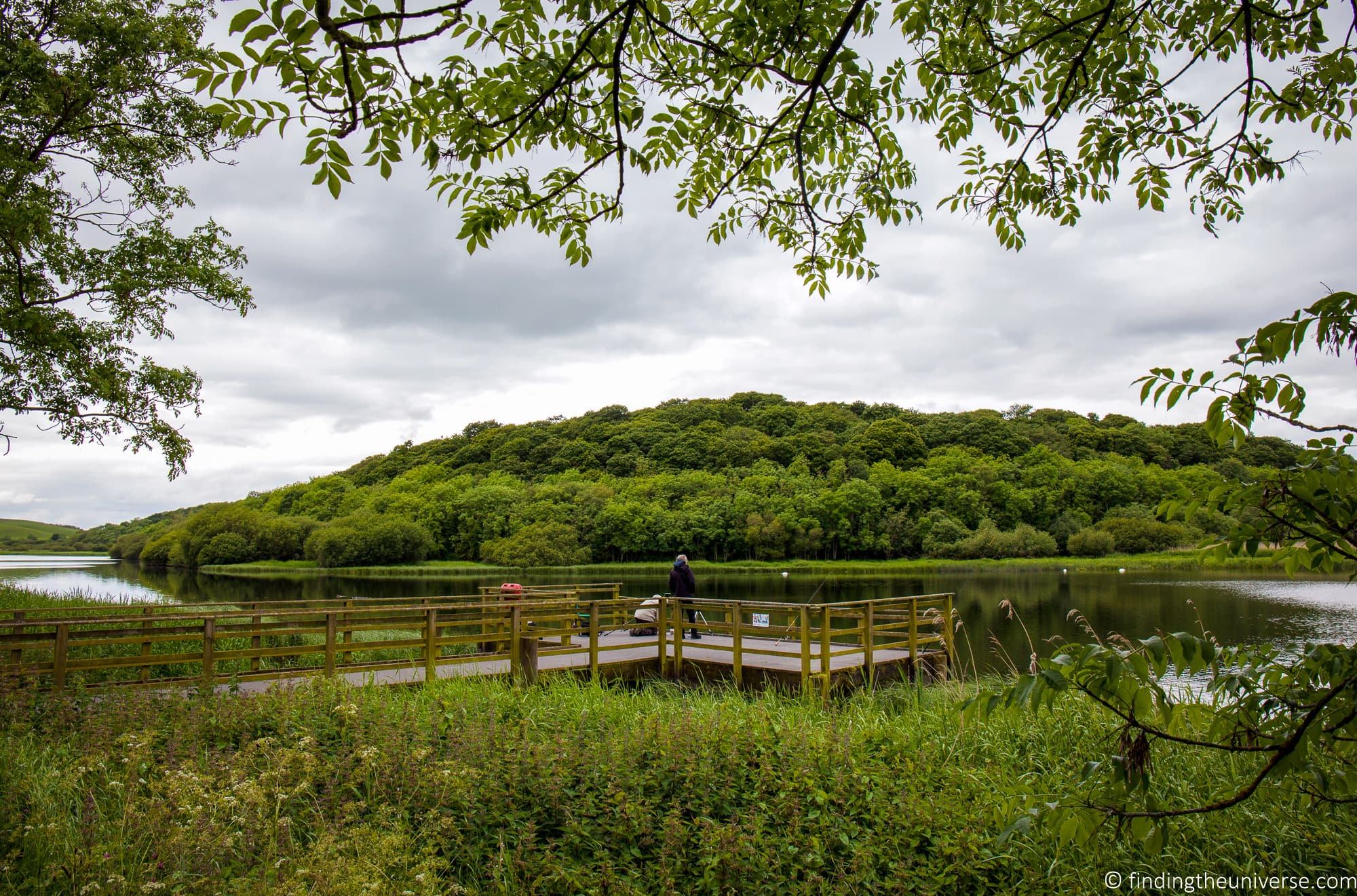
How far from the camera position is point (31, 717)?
21.2 ft

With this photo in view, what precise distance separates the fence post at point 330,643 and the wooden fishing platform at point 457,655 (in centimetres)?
2

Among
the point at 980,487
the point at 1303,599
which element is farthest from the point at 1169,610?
the point at 980,487

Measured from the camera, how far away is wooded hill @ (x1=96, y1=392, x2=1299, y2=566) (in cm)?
7912

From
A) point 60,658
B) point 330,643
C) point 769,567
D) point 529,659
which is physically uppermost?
point 60,658

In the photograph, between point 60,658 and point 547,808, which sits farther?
point 60,658

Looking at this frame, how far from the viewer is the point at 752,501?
82812 millimetres

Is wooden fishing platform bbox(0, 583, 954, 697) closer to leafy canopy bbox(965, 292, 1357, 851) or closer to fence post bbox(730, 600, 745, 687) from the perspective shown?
fence post bbox(730, 600, 745, 687)

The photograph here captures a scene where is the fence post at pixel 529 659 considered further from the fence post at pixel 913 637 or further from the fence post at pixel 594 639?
the fence post at pixel 913 637

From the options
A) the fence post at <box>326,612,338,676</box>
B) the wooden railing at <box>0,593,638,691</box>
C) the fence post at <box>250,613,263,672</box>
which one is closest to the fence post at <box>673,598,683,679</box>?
the wooden railing at <box>0,593,638,691</box>

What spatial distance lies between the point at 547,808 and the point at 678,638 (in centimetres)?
729

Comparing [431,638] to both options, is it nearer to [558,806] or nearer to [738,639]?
[738,639]

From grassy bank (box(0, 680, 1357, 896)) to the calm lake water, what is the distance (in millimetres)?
6668

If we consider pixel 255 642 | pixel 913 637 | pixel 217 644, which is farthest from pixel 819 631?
pixel 217 644

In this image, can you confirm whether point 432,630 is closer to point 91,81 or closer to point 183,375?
point 183,375
